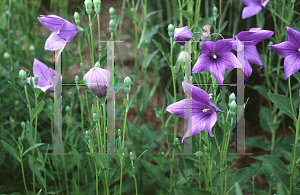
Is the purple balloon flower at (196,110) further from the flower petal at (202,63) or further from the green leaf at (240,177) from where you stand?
the green leaf at (240,177)

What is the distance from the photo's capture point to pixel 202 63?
2.27ft

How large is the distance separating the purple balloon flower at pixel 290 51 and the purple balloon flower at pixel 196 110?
21cm

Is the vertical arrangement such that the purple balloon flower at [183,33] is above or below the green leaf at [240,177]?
above

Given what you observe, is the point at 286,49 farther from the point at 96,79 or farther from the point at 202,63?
the point at 96,79

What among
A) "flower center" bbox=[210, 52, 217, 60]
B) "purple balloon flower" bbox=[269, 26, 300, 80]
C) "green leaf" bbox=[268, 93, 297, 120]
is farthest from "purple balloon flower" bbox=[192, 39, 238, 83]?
"green leaf" bbox=[268, 93, 297, 120]

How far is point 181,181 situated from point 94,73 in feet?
1.96

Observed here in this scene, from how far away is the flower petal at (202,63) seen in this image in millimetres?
687

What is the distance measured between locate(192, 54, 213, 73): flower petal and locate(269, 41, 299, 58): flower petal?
0.17m

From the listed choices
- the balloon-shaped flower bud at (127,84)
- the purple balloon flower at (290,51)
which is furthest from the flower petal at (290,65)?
the balloon-shaped flower bud at (127,84)

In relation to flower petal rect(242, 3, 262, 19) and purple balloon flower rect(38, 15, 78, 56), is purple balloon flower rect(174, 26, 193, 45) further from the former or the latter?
flower petal rect(242, 3, 262, 19)

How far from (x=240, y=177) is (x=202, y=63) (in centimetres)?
33

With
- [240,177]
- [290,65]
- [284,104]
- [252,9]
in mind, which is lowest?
[240,177]

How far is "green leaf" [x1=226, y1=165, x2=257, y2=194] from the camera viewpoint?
0.79 meters

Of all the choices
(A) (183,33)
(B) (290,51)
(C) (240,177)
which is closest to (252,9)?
(B) (290,51)
